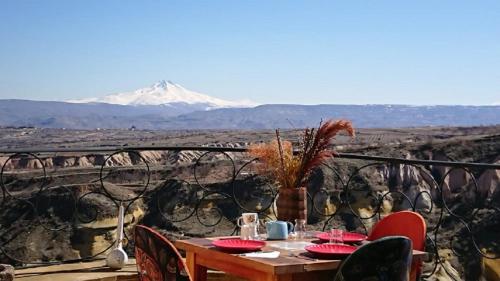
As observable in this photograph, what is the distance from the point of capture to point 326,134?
3584 millimetres

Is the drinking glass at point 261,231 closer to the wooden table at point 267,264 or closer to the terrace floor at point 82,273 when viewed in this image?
the wooden table at point 267,264

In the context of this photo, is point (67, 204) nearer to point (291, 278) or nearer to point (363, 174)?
point (363, 174)

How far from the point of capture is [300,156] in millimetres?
3631

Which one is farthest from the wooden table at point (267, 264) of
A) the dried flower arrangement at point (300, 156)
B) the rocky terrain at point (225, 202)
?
the rocky terrain at point (225, 202)

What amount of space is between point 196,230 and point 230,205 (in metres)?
5.06

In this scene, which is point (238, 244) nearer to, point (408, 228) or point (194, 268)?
point (194, 268)

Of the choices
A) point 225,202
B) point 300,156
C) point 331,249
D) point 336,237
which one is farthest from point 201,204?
point 331,249

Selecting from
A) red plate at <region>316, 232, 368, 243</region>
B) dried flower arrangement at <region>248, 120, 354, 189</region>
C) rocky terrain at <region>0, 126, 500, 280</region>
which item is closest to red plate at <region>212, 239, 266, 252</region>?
red plate at <region>316, 232, 368, 243</region>

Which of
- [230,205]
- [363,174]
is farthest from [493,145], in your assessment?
[230,205]

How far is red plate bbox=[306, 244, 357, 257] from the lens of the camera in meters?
2.84

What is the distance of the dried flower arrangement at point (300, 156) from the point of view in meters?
3.56

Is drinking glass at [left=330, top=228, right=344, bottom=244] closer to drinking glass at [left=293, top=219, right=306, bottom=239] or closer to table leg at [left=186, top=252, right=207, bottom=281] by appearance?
drinking glass at [left=293, top=219, right=306, bottom=239]

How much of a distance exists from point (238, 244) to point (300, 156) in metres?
0.76

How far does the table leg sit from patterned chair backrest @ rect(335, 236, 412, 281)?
3.15 feet
